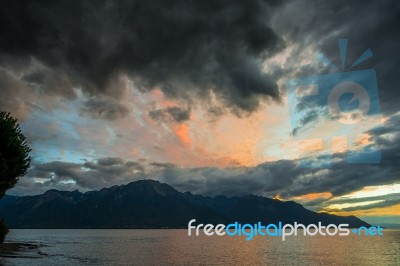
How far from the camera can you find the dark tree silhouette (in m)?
57.1

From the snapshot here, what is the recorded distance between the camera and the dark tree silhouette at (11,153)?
5712 centimetres

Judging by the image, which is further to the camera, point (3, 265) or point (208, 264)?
point (208, 264)

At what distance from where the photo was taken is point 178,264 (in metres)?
93.2

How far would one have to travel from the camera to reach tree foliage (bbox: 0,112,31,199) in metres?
57.1

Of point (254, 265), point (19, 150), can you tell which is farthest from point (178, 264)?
point (19, 150)

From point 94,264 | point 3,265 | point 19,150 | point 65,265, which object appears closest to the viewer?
point 19,150

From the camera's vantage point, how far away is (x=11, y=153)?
59188mm

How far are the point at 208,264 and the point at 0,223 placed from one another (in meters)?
54.8

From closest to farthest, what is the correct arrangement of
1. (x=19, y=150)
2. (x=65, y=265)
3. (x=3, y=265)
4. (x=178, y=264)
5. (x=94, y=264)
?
(x=19, y=150), (x=3, y=265), (x=65, y=265), (x=94, y=264), (x=178, y=264)

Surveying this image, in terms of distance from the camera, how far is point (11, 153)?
194 ft

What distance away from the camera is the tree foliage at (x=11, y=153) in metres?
57.1

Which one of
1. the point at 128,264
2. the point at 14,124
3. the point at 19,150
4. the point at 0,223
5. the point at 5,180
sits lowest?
the point at 128,264

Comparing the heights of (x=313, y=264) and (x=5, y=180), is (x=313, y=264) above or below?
below

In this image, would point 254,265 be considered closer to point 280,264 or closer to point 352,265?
point 280,264
